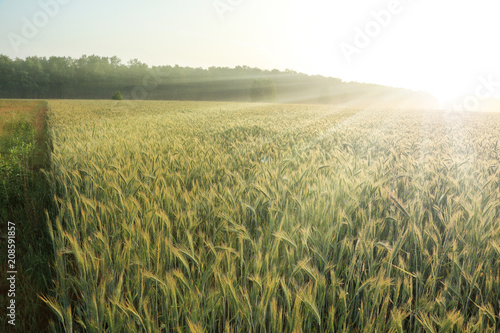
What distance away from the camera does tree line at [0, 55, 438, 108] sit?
7931 cm

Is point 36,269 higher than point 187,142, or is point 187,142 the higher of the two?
point 187,142

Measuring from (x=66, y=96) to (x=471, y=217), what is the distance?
317 feet

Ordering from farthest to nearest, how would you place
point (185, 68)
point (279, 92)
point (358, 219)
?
point (185, 68) → point (279, 92) → point (358, 219)

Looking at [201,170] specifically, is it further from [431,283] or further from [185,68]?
[185,68]

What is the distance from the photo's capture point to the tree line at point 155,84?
260ft

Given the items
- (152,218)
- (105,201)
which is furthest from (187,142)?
(152,218)

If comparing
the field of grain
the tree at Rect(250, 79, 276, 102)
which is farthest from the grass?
the tree at Rect(250, 79, 276, 102)

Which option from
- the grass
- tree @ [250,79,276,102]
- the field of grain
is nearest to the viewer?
the field of grain

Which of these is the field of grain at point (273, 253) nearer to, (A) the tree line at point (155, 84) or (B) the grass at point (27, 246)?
(B) the grass at point (27, 246)

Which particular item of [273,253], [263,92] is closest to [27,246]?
[273,253]

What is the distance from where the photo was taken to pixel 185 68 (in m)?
103

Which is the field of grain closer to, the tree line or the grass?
the grass

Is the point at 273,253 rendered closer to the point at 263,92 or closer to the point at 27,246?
the point at 27,246

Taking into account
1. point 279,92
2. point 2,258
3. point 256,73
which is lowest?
point 2,258
